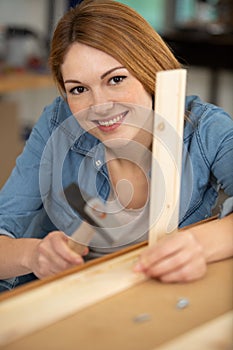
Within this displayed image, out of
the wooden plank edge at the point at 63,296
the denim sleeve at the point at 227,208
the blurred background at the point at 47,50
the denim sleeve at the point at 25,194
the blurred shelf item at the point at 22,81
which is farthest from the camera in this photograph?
the blurred background at the point at 47,50

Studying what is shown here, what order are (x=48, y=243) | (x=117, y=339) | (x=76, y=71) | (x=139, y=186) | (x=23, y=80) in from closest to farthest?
(x=117, y=339) → (x=48, y=243) → (x=76, y=71) → (x=139, y=186) → (x=23, y=80)

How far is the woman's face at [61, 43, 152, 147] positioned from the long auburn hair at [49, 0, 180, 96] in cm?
1

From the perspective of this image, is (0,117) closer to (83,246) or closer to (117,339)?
(83,246)

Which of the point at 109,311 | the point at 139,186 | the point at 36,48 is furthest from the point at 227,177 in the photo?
the point at 36,48

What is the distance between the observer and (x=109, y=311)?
28.8 inches

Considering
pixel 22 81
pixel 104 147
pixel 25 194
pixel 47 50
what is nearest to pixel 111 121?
pixel 104 147

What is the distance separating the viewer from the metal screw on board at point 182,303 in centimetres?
75

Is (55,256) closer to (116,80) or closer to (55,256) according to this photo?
(55,256)

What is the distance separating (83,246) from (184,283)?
17 cm

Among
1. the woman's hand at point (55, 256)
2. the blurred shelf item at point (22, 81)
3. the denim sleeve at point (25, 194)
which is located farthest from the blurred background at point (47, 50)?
the woman's hand at point (55, 256)

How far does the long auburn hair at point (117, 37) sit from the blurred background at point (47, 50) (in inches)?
68.7

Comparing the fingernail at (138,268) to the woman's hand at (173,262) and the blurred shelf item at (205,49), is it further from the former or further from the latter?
the blurred shelf item at (205,49)

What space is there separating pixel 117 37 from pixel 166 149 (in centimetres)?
34

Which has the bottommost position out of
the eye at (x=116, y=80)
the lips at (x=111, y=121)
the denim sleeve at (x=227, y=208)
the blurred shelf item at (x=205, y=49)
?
the blurred shelf item at (x=205, y=49)
